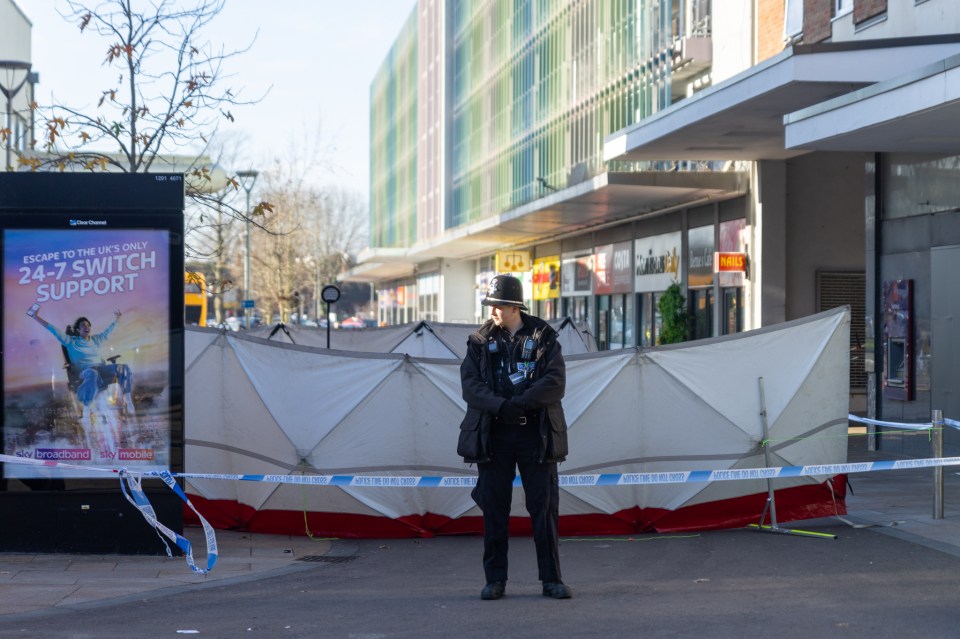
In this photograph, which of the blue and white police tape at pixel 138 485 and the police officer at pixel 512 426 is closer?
the police officer at pixel 512 426

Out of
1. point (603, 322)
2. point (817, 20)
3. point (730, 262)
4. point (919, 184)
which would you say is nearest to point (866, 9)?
point (817, 20)

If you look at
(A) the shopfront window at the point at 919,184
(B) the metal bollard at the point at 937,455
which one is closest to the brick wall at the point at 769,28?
(A) the shopfront window at the point at 919,184

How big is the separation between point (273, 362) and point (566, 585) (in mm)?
3837

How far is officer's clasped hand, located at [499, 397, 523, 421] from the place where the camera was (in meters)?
7.55

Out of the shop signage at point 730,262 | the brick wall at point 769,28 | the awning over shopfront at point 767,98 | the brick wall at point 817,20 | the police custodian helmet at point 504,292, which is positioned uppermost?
the brick wall at point 769,28

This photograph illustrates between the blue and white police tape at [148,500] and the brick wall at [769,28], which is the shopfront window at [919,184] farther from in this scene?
the blue and white police tape at [148,500]

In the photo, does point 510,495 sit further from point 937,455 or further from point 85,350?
point 937,455

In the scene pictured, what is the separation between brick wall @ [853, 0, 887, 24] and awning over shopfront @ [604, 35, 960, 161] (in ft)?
5.46

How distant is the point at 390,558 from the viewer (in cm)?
961

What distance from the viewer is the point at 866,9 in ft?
65.4

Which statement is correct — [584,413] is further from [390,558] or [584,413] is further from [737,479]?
[390,558]

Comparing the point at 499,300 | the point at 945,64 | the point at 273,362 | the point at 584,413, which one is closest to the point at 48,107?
the point at 273,362

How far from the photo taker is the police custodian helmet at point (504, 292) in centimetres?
774

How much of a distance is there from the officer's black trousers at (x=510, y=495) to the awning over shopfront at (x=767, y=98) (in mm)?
9169
